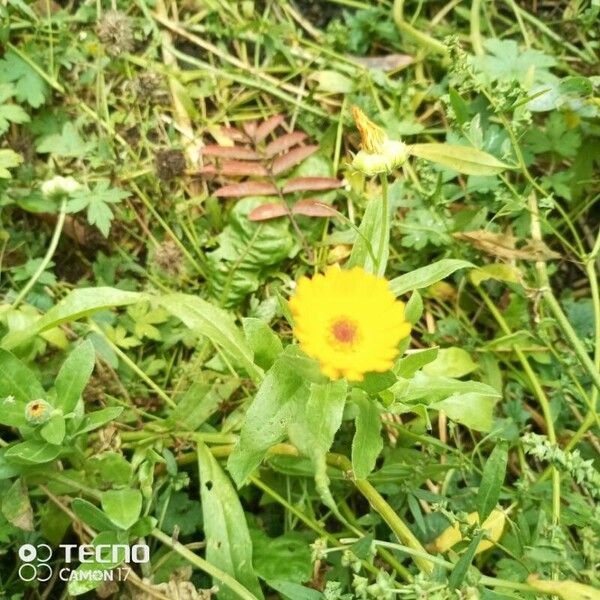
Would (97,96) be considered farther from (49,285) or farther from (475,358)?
(475,358)

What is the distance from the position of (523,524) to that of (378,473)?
0.30 m

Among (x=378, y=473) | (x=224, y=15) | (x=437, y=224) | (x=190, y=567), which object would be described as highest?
(x=224, y=15)

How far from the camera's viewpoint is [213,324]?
1.52 meters

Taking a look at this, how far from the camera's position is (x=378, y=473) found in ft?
5.09

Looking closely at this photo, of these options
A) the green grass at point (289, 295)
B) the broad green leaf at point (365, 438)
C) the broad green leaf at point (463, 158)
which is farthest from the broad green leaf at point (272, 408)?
the broad green leaf at point (463, 158)

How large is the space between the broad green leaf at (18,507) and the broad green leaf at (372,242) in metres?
0.75

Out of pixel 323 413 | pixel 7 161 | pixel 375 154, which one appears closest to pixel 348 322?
pixel 323 413

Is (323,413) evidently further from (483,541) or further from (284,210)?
(284,210)

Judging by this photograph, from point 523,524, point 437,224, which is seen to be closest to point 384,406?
point 523,524

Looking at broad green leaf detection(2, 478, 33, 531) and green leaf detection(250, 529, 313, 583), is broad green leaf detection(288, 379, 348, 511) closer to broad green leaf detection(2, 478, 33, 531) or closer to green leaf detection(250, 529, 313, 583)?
green leaf detection(250, 529, 313, 583)

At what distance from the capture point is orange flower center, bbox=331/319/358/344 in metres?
1.22

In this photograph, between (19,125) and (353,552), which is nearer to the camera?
(353,552)

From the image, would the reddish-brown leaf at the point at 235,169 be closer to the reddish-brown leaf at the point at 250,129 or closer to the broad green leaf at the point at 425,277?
the reddish-brown leaf at the point at 250,129

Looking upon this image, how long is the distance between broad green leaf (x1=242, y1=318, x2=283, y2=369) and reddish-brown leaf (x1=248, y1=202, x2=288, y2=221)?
0.51 metres
